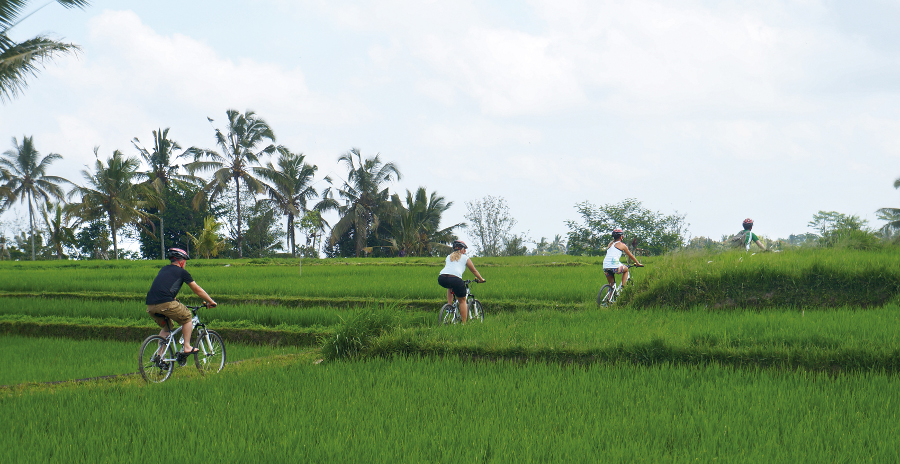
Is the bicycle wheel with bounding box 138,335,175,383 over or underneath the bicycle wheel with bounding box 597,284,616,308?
underneath

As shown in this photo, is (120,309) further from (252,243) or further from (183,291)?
(252,243)

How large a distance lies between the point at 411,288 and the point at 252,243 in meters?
30.8

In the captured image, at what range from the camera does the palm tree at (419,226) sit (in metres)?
37.2

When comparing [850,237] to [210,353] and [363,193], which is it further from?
[363,193]

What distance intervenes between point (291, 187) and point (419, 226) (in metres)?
7.95

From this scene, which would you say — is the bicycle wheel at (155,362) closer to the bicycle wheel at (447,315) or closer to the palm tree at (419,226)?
the bicycle wheel at (447,315)

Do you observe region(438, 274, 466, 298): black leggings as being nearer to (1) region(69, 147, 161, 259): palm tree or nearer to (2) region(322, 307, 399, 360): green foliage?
(2) region(322, 307, 399, 360): green foliage

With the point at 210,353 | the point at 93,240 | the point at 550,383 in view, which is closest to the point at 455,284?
the point at 210,353

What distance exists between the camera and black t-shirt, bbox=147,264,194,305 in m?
6.94

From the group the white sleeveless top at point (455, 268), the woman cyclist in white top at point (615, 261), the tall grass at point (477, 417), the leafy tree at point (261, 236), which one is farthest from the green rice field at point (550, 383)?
the leafy tree at point (261, 236)

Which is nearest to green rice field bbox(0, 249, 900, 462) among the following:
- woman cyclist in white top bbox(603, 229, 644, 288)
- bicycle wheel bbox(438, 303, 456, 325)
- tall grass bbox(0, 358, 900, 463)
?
tall grass bbox(0, 358, 900, 463)

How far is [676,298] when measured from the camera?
31.8 feet

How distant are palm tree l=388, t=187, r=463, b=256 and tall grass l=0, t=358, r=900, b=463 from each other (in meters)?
30.8

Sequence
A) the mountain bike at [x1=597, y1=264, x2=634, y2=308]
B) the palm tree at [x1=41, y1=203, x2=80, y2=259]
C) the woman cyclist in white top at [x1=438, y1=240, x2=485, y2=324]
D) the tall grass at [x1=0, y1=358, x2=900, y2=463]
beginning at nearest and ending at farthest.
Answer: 1. the tall grass at [x1=0, y1=358, x2=900, y2=463]
2. the woman cyclist in white top at [x1=438, y1=240, x2=485, y2=324]
3. the mountain bike at [x1=597, y1=264, x2=634, y2=308]
4. the palm tree at [x1=41, y1=203, x2=80, y2=259]
